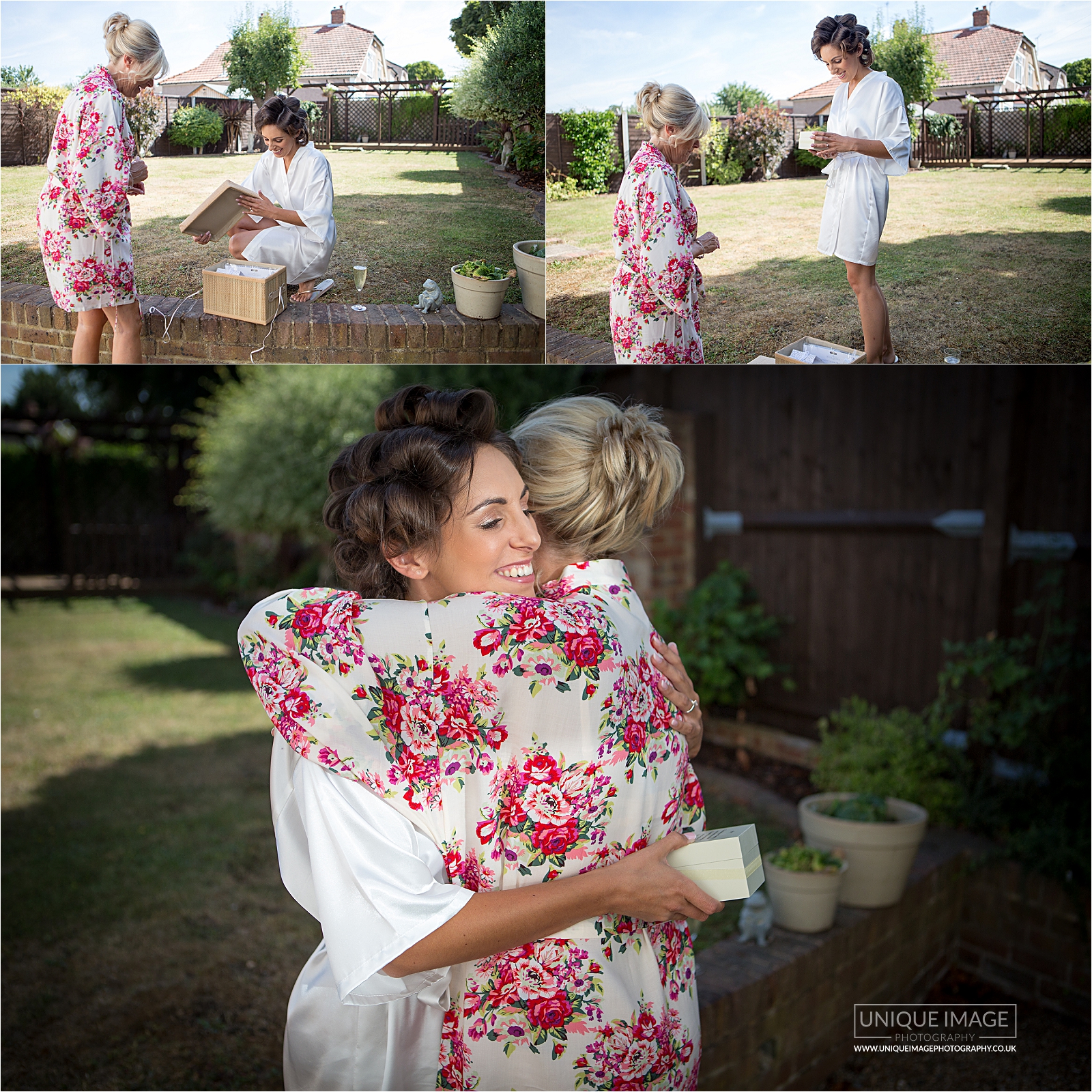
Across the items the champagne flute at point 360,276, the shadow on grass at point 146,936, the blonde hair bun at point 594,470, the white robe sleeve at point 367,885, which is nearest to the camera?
the white robe sleeve at point 367,885

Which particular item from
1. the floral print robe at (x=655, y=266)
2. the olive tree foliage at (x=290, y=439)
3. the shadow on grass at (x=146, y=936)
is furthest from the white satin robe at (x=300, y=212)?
the olive tree foliage at (x=290, y=439)

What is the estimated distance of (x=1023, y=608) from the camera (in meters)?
3.75

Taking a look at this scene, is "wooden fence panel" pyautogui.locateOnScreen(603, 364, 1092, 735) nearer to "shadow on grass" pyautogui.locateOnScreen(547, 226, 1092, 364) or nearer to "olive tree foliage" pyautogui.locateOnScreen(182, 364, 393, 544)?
"shadow on grass" pyautogui.locateOnScreen(547, 226, 1092, 364)

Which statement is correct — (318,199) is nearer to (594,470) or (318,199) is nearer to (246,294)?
(246,294)

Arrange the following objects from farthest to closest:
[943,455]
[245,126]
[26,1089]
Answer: [943,455]
[245,126]
[26,1089]

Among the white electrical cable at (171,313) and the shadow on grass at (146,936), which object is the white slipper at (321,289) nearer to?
the white electrical cable at (171,313)

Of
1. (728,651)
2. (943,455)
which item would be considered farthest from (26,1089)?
(943,455)

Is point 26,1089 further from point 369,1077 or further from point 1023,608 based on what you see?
point 1023,608

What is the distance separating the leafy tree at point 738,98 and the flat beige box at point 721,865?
2.36 m

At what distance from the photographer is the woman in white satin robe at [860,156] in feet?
9.48

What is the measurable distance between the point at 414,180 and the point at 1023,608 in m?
2.86

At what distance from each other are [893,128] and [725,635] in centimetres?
259

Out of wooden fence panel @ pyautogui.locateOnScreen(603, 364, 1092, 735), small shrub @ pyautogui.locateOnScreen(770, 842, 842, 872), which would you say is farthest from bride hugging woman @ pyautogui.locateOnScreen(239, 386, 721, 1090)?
wooden fence panel @ pyautogui.locateOnScreen(603, 364, 1092, 735)

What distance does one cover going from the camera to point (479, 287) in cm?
305
